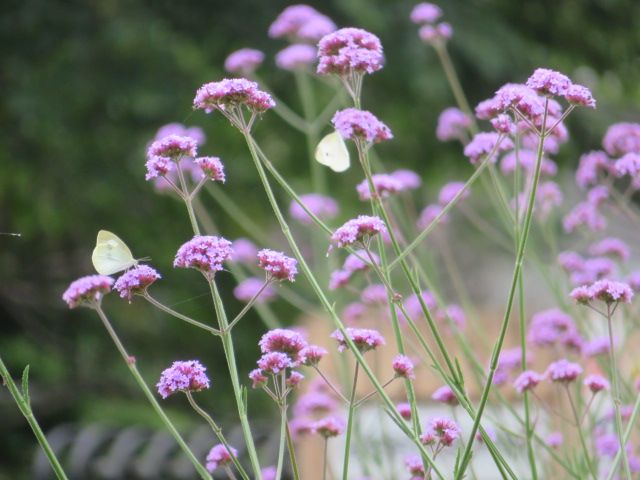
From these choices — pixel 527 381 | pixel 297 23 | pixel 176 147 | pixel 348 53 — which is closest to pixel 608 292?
pixel 527 381

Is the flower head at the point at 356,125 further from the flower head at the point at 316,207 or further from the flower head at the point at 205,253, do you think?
the flower head at the point at 316,207

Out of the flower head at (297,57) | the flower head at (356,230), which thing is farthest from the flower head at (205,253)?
the flower head at (297,57)

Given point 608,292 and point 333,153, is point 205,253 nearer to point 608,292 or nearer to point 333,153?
point 333,153

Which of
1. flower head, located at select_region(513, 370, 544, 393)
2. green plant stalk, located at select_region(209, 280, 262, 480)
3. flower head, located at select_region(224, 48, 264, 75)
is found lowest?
green plant stalk, located at select_region(209, 280, 262, 480)

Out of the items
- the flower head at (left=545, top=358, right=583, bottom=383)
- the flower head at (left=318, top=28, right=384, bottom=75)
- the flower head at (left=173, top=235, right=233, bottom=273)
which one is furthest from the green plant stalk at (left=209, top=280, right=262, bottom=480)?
the flower head at (left=545, top=358, right=583, bottom=383)

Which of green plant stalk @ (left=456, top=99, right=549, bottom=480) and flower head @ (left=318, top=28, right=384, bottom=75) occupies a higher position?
flower head @ (left=318, top=28, right=384, bottom=75)

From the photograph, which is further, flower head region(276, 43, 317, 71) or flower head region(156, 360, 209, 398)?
flower head region(276, 43, 317, 71)

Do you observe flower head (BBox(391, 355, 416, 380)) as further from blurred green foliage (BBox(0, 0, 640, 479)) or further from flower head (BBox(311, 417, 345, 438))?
blurred green foliage (BBox(0, 0, 640, 479))

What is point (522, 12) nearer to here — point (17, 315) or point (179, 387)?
point (17, 315)
